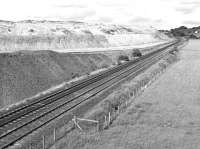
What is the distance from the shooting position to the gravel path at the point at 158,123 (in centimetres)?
1923

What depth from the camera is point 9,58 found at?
37.6 meters

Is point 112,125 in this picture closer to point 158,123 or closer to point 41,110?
point 158,123

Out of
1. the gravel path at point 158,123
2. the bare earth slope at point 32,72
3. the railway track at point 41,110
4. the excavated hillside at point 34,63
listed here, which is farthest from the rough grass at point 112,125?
the excavated hillside at point 34,63

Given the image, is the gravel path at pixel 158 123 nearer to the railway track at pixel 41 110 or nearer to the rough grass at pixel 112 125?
the rough grass at pixel 112 125

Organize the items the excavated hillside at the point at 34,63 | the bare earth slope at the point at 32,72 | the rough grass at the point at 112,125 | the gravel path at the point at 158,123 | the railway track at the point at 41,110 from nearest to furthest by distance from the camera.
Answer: the rough grass at the point at 112,125
the gravel path at the point at 158,123
the railway track at the point at 41,110
the bare earth slope at the point at 32,72
the excavated hillside at the point at 34,63

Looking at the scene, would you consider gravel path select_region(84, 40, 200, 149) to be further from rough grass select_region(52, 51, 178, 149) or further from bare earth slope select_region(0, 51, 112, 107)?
bare earth slope select_region(0, 51, 112, 107)

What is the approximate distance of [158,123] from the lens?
23719mm

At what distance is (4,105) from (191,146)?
1715cm

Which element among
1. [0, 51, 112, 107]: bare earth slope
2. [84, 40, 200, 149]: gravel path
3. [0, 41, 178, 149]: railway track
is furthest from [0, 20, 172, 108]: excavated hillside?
[84, 40, 200, 149]: gravel path

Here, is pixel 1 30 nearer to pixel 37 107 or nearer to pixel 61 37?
pixel 61 37

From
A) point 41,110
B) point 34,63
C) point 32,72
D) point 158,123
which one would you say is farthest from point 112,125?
point 34,63

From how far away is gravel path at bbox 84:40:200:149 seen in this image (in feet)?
63.1

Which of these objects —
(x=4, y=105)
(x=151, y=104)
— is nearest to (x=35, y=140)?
(x=4, y=105)

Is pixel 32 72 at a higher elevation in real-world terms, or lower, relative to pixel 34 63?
lower
